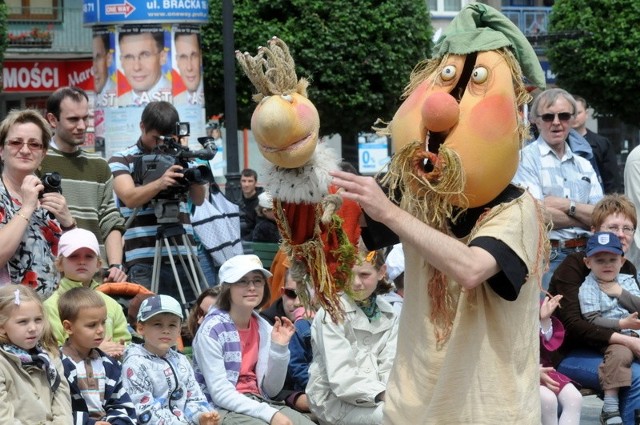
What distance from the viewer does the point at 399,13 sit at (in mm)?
18078

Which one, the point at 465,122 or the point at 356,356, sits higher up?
the point at 465,122

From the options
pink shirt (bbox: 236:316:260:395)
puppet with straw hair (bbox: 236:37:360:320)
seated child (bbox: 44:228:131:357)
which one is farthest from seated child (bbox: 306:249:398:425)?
puppet with straw hair (bbox: 236:37:360:320)

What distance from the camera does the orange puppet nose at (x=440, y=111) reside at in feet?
11.9

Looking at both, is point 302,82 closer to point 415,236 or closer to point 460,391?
Result: point 415,236

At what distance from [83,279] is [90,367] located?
2.23 ft

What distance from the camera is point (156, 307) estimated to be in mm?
5508

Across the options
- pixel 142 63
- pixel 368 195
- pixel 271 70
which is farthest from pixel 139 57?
pixel 368 195

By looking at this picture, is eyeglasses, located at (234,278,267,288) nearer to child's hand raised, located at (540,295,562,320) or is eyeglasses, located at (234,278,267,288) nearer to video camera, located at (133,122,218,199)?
video camera, located at (133,122,218,199)

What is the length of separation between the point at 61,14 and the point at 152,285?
22816mm

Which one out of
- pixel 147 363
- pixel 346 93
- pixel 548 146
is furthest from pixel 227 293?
pixel 346 93

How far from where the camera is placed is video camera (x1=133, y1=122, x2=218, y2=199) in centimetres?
657

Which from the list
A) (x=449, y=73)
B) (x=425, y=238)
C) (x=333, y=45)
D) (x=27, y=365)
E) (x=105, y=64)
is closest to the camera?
(x=425, y=238)

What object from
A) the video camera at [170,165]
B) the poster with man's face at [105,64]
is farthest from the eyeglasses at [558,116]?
the poster with man's face at [105,64]

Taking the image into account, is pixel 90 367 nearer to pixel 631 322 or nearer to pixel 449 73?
pixel 449 73
